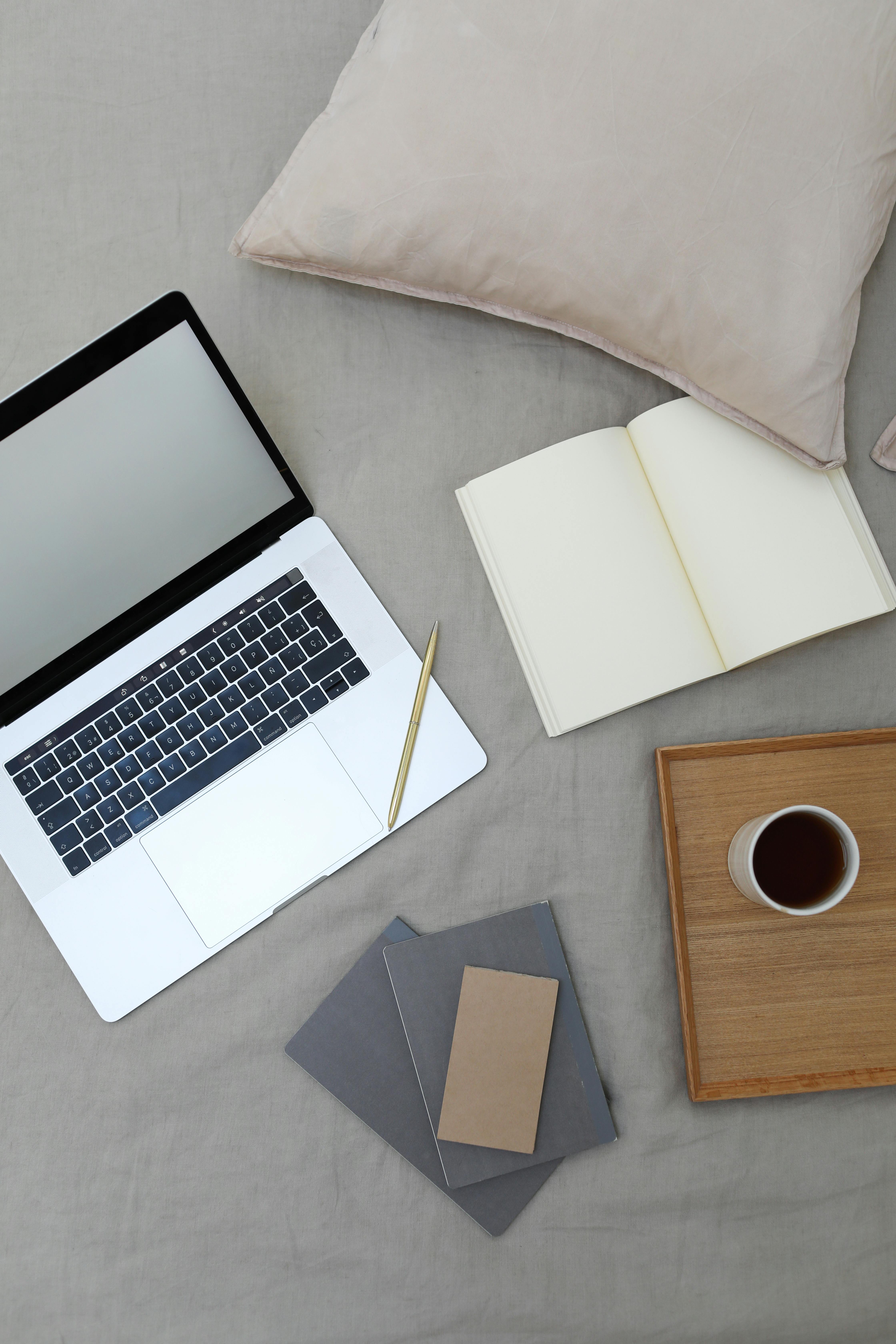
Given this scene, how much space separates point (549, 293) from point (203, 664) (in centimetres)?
41

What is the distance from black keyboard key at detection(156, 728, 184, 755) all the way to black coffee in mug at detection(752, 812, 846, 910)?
0.47m

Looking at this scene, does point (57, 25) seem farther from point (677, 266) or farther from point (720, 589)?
point (720, 589)

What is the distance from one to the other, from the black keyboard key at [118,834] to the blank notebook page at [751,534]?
512mm

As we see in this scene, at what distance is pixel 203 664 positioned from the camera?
0.67 meters

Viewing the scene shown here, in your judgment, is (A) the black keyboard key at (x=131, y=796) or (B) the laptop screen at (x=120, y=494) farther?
(A) the black keyboard key at (x=131, y=796)

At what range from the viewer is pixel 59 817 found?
0.66 meters

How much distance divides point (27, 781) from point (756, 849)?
23.3 inches

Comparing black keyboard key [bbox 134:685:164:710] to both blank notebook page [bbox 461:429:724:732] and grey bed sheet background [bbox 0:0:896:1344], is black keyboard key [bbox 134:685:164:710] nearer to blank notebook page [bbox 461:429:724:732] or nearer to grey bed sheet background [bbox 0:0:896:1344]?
grey bed sheet background [bbox 0:0:896:1344]

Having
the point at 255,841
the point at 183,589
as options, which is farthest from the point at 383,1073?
the point at 183,589

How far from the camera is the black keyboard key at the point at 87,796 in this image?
666mm

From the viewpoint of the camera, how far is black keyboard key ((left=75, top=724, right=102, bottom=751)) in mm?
668

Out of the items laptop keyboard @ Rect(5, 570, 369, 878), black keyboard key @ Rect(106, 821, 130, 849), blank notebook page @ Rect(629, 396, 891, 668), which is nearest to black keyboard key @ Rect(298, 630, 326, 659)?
laptop keyboard @ Rect(5, 570, 369, 878)

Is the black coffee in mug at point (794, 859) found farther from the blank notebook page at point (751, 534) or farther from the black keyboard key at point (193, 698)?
the black keyboard key at point (193, 698)

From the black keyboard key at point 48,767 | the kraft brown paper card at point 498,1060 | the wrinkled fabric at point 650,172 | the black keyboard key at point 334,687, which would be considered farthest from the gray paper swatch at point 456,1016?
the wrinkled fabric at point 650,172
